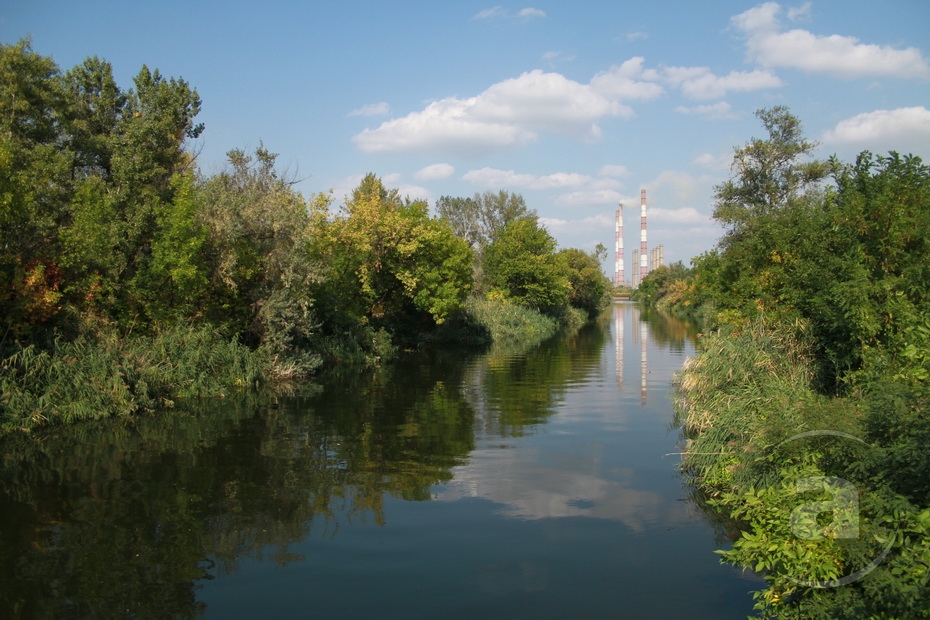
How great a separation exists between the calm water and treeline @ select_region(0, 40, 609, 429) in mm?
2254

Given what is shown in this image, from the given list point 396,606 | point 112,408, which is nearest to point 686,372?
point 396,606

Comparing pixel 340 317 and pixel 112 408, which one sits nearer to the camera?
pixel 112 408

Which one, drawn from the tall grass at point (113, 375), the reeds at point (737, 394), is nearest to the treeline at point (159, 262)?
the tall grass at point (113, 375)

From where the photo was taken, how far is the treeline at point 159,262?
17.3 m

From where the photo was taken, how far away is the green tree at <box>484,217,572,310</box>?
175 ft

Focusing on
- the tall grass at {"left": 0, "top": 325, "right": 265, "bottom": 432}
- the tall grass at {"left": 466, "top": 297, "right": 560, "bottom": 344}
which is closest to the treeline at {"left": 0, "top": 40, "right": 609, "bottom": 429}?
the tall grass at {"left": 0, "top": 325, "right": 265, "bottom": 432}

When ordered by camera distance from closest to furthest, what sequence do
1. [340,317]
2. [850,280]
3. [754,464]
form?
[754,464] → [850,280] → [340,317]

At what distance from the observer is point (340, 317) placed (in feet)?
101

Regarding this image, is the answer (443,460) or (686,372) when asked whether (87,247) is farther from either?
(686,372)

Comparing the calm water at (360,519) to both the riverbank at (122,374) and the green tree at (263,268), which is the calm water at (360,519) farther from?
the green tree at (263,268)

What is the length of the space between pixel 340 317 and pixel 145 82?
A: 12450 millimetres

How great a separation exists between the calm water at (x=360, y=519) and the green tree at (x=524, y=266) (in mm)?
34275

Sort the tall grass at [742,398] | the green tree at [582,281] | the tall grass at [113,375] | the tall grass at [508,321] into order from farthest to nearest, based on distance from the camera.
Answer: the green tree at [582,281], the tall grass at [508,321], the tall grass at [113,375], the tall grass at [742,398]

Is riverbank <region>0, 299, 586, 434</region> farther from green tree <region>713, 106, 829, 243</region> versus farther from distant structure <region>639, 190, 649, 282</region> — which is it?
distant structure <region>639, 190, 649, 282</region>
